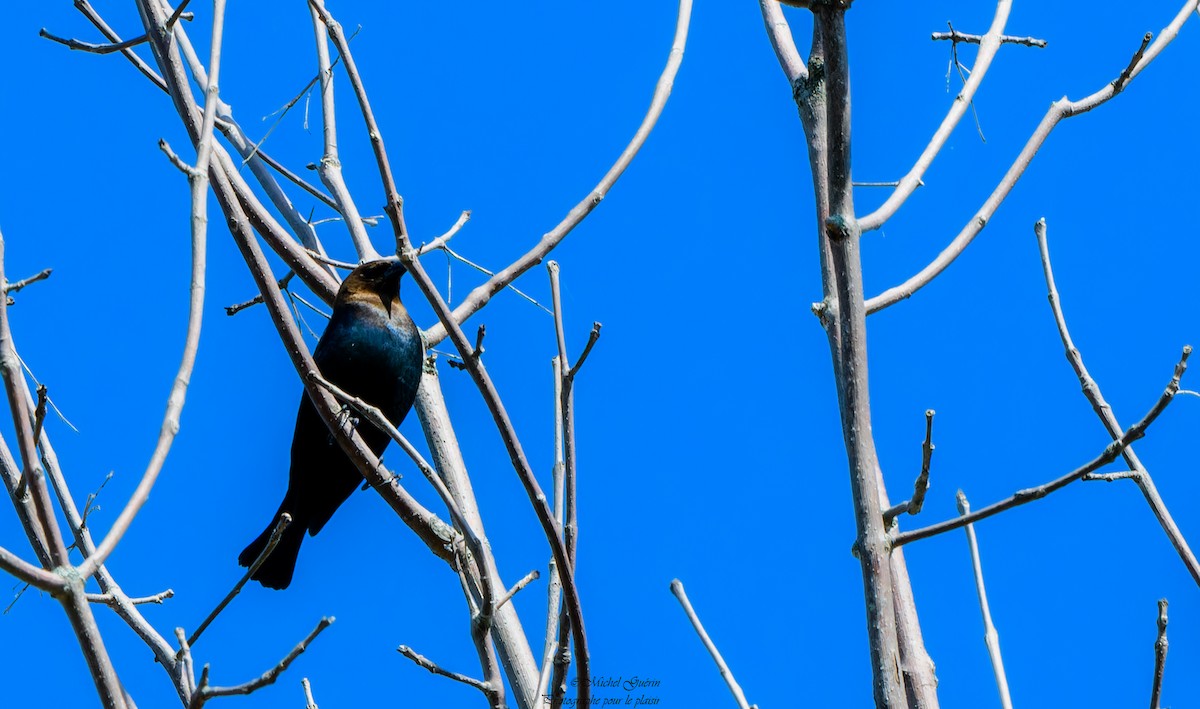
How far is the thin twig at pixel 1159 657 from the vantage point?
1907mm

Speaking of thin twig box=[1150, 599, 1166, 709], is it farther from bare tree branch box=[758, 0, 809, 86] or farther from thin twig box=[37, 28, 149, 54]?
thin twig box=[37, 28, 149, 54]

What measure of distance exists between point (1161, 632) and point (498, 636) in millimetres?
1556

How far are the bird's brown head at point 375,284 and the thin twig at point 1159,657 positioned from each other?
314 cm

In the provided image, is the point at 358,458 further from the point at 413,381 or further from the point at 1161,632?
the point at 1161,632

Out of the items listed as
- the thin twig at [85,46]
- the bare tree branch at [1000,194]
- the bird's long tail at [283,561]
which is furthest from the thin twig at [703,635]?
the bird's long tail at [283,561]

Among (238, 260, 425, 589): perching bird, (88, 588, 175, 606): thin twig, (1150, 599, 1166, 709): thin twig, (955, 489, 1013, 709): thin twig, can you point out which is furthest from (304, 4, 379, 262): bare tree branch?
(1150, 599, 1166, 709): thin twig

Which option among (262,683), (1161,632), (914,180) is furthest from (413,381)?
(1161,632)

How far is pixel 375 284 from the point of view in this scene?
4.89m

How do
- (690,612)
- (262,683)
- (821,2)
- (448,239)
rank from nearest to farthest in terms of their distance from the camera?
1. (821,2)
2. (262,683)
3. (690,612)
4. (448,239)

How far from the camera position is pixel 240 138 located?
4.41 metres

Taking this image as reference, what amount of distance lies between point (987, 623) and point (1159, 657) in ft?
2.06

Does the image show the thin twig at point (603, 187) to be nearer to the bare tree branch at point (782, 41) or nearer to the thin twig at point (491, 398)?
the bare tree branch at point (782, 41)

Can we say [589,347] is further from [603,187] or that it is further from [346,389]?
[346,389]

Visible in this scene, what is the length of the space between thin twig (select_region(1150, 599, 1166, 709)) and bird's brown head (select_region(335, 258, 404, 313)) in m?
3.14
